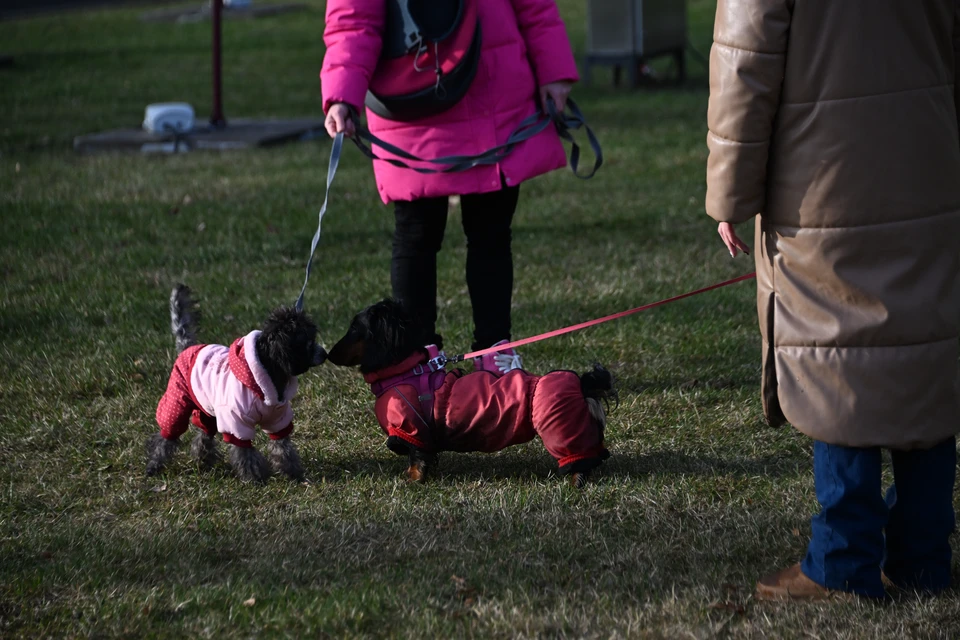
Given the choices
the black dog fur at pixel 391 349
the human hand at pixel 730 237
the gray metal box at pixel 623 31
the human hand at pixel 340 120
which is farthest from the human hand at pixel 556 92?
the gray metal box at pixel 623 31

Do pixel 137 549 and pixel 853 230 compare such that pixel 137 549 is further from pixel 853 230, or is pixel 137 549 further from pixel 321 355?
pixel 853 230

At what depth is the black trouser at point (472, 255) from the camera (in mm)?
4461

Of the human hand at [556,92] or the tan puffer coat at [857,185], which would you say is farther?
the human hand at [556,92]

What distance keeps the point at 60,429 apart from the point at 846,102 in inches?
137

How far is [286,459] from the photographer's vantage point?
13.5 feet

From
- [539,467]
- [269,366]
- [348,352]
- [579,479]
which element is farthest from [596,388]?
[269,366]

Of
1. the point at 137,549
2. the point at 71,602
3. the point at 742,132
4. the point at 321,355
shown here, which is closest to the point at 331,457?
the point at 321,355

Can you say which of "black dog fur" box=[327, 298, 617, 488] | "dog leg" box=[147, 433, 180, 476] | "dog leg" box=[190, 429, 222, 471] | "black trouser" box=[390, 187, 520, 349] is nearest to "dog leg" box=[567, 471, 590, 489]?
"black dog fur" box=[327, 298, 617, 488]

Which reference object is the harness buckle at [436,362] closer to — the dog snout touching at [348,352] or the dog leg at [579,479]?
the dog snout touching at [348,352]

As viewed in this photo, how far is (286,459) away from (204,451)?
39 centimetres

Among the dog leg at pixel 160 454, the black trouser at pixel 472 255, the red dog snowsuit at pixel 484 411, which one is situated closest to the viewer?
the red dog snowsuit at pixel 484 411

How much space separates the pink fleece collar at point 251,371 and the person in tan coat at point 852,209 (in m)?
1.75

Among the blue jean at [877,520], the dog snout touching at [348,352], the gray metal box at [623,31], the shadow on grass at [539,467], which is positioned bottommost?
the shadow on grass at [539,467]

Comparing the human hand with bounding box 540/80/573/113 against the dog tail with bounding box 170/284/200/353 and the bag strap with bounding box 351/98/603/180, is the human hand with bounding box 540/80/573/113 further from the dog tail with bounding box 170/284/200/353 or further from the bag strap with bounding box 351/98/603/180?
the dog tail with bounding box 170/284/200/353
